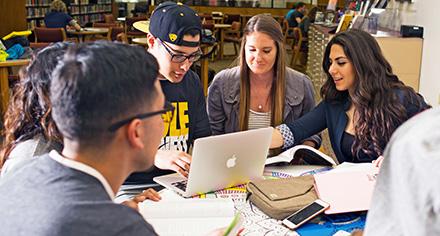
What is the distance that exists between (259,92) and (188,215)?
1.19 metres

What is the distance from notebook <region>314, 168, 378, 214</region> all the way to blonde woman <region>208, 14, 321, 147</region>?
74 centimetres

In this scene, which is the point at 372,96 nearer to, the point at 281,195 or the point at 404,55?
the point at 281,195

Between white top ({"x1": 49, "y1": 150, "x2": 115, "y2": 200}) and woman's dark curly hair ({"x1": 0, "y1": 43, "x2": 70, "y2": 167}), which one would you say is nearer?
white top ({"x1": 49, "y1": 150, "x2": 115, "y2": 200})

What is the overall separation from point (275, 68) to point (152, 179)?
951 millimetres

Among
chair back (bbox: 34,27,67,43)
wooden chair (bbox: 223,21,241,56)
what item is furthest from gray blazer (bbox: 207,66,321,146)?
wooden chair (bbox: 223,21,241,56)

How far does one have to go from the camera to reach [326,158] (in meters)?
2.14

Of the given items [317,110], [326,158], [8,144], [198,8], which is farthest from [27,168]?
[198,8]

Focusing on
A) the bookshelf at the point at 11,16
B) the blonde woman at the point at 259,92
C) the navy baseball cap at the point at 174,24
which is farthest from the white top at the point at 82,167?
the bookshelf at the point at 11,16

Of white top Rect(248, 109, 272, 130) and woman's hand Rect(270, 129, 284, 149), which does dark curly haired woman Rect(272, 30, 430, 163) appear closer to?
woman's hand Rect(270, 129, 284, 149)

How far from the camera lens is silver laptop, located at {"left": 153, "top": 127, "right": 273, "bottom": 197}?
171cm

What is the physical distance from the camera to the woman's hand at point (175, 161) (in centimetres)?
184

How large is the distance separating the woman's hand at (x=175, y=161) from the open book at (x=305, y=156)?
0.40m

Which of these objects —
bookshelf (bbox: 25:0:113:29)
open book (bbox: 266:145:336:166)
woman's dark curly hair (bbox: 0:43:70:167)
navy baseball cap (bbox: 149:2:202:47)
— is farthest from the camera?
bookshelf (bbox: 25:0:113:29)

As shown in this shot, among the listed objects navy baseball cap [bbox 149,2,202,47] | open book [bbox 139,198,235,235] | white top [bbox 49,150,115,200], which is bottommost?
open book [bbox 139,198,235,235]
